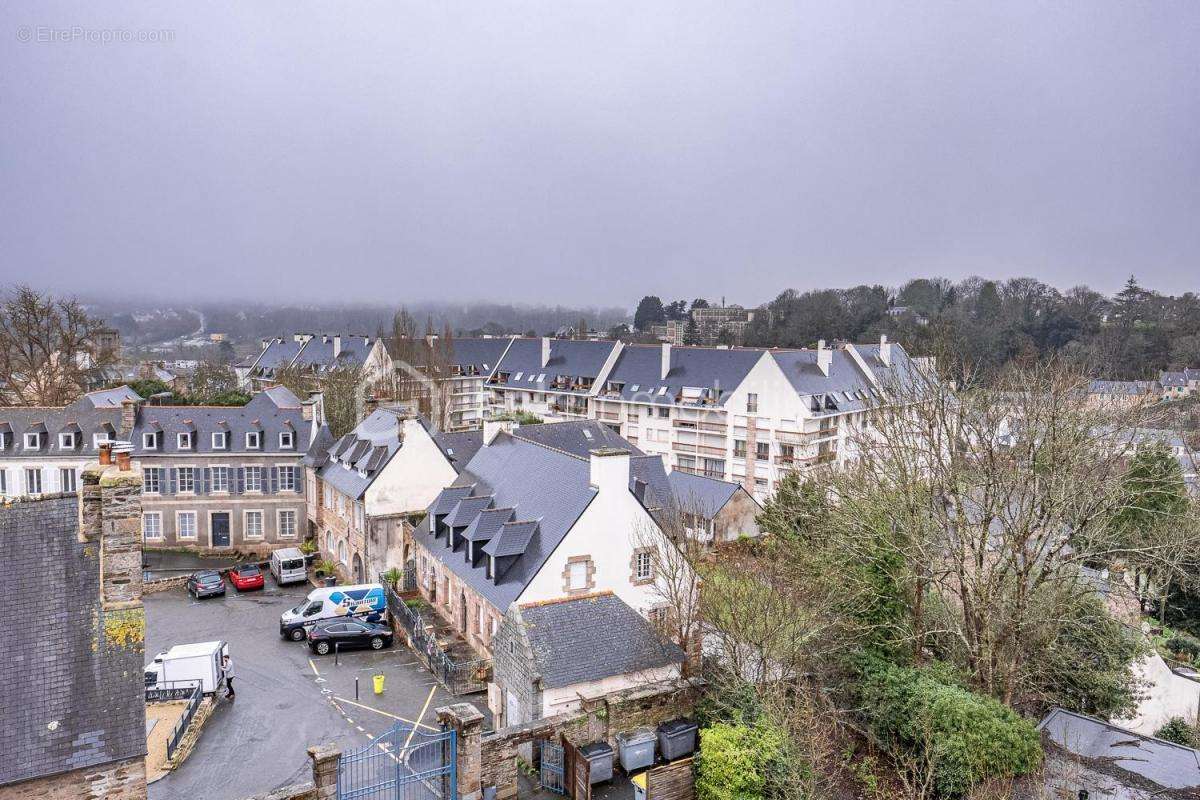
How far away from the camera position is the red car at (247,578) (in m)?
33.8

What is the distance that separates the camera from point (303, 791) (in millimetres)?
12820

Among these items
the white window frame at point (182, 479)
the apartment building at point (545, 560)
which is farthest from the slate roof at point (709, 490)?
the white window frame at point (182, 479)

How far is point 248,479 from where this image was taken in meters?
41.6

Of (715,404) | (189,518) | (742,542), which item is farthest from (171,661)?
(715,404)

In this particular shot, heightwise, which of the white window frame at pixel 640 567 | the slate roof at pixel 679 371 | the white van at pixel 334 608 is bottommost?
the white van at pixel 334 608

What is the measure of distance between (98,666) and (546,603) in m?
9.64

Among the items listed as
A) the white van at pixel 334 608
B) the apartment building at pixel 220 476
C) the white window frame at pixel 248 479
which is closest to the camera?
the white van at pixel 334 608

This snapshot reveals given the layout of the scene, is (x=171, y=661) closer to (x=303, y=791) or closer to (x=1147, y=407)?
(x=303, y=791)

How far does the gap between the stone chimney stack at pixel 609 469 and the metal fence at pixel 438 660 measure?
6732 mm

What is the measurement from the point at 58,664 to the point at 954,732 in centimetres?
1673

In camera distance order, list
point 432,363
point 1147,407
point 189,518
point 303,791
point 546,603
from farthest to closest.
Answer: point 432,363, point 189,518, point 1147,407, point 546,603, point 303,791

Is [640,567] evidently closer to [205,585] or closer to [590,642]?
[590,642]

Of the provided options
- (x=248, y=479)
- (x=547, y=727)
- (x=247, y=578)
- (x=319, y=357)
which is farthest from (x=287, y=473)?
(x=319, y=357)

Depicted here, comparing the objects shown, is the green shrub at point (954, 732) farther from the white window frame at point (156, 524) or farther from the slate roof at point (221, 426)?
the white window frame at point (156, 524)
